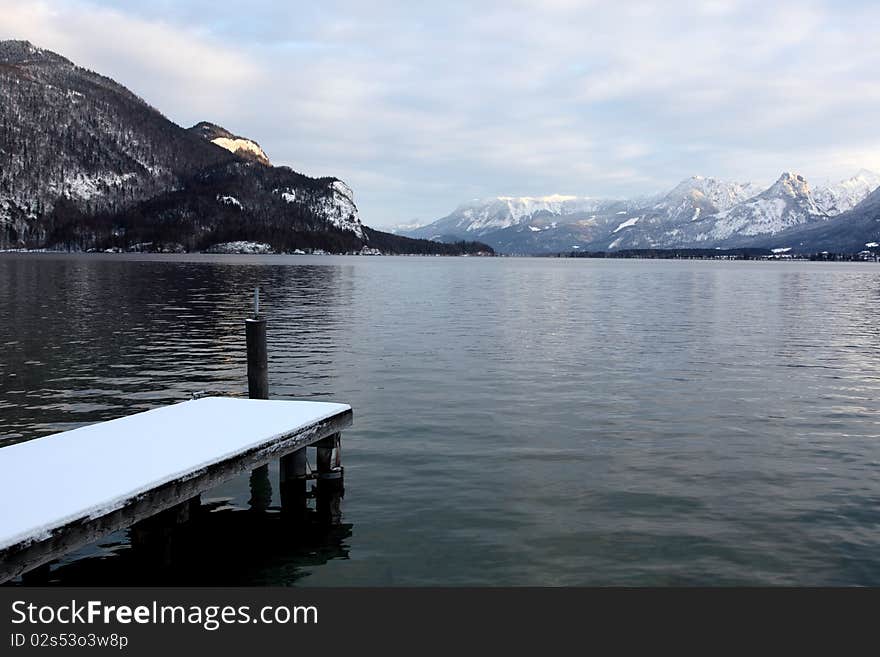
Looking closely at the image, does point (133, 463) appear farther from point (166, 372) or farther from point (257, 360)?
point (166, 372)

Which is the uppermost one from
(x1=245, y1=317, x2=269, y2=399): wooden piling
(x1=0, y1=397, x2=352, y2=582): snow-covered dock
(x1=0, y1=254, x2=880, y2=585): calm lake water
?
(x1=245, y1=317, x2=269, y2=399): wooden piling

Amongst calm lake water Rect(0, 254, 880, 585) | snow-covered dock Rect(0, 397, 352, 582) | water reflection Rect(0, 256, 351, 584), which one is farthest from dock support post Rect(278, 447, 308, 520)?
calm lake water Rect(0, 254, 880, 585)

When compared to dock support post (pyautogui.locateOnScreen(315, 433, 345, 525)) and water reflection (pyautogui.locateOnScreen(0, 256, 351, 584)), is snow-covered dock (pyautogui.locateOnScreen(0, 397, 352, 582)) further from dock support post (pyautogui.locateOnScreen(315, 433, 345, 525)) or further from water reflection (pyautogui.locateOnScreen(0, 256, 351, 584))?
water reflection (pyautogui.locateOnScreen(0, 256, 351, 584))

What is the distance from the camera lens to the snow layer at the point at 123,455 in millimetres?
10414

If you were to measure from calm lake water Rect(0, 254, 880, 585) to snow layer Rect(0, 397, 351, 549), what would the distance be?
96cm

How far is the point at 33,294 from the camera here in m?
71.8

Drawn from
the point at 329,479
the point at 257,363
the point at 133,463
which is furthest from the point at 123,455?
the point at 257,363

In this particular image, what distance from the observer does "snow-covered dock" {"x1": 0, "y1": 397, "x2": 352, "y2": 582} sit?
32.8 ft

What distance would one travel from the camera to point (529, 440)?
21156 mm

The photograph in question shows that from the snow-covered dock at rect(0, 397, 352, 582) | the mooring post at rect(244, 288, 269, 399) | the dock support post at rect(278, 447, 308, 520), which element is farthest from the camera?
the mooring post at rect(244, 288, 269, 399)

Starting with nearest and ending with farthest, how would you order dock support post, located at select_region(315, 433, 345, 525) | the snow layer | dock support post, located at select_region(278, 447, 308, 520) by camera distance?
the snow layer, dock support post, located at select_region(315, 433, 345, 525), dock support post, located at select_region(278, 447, 308, 520)

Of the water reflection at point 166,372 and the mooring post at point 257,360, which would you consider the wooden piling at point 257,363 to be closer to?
the mooring post at point 257,360

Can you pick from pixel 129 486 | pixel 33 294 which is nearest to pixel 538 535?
pixel 129 486

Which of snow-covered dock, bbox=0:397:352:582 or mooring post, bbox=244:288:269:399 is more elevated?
mooring post, bbox=244:288:269:399
